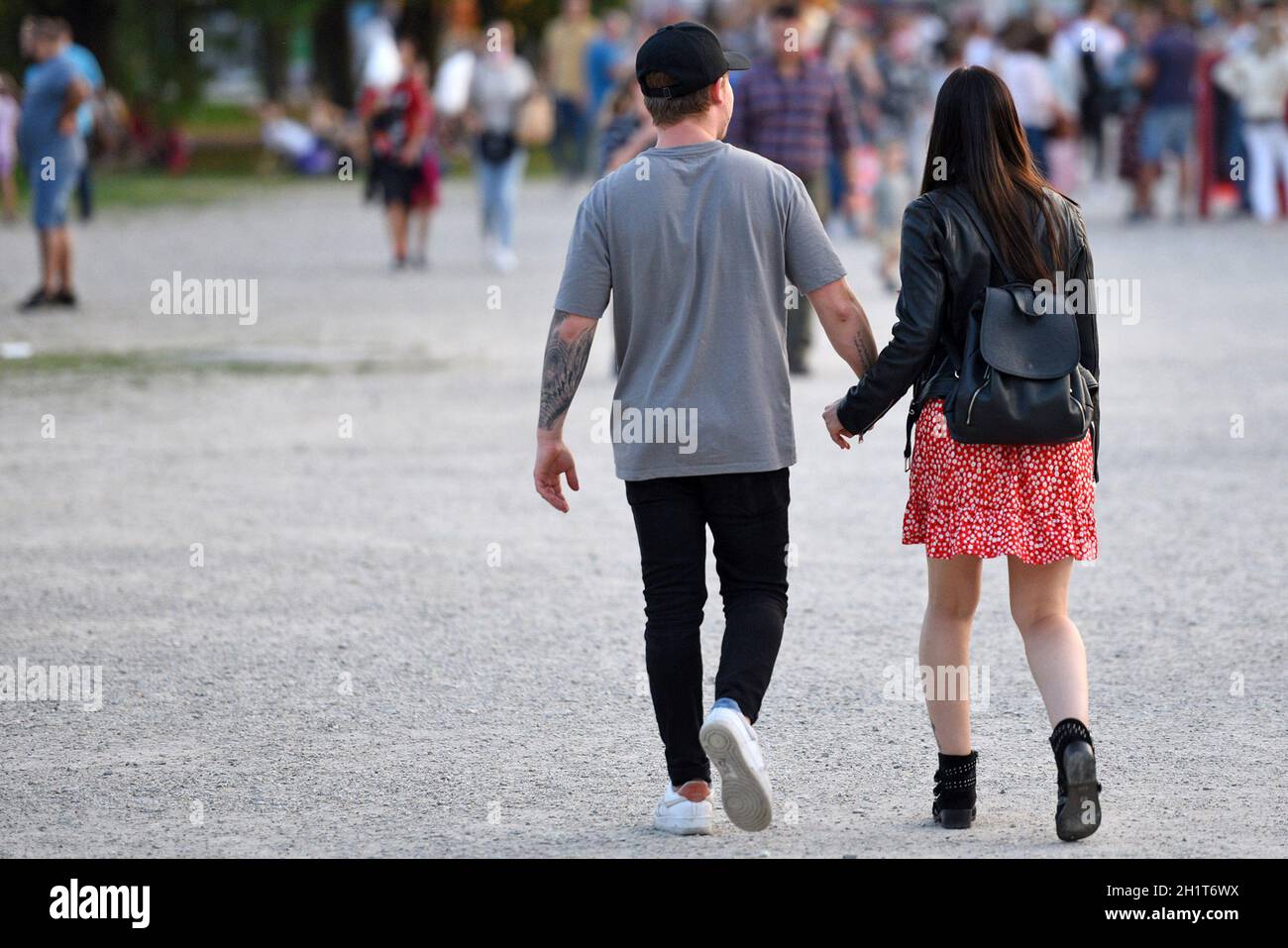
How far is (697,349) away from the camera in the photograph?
15.3 feet

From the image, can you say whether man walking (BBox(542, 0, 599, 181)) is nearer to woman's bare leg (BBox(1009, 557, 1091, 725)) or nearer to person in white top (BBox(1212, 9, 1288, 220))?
person in white top (BBox(1212, 9, 1288, 220))

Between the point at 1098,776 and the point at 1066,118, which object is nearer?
the point at 1098,776

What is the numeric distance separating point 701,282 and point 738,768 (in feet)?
3.54

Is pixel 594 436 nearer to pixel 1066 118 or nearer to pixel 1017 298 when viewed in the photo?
pixel 1017 298

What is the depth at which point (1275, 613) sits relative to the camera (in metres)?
6.79

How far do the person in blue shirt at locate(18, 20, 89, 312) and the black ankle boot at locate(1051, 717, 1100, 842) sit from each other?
39.8 feet

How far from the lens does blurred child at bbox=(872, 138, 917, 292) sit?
52.9ft

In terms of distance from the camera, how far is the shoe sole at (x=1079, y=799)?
4.50 m

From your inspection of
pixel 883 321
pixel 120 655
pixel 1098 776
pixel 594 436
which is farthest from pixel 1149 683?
pixel 883 321

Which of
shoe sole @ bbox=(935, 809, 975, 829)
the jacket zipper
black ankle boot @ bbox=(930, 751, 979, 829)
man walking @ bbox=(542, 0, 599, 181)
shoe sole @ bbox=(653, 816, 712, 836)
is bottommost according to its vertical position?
shoe sole @ bbox=(653, 816, 712, 836)

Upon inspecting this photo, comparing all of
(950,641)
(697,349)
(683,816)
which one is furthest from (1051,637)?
(697,349)

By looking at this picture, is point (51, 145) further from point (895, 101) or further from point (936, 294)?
point (936, 294)

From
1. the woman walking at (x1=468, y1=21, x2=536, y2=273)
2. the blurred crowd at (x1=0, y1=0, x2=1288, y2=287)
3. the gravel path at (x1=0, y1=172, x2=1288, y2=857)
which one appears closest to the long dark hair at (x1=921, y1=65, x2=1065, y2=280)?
the gravel path at (x1=0, y1=172, x2=1288, y2=857)

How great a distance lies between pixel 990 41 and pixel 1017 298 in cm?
2018
